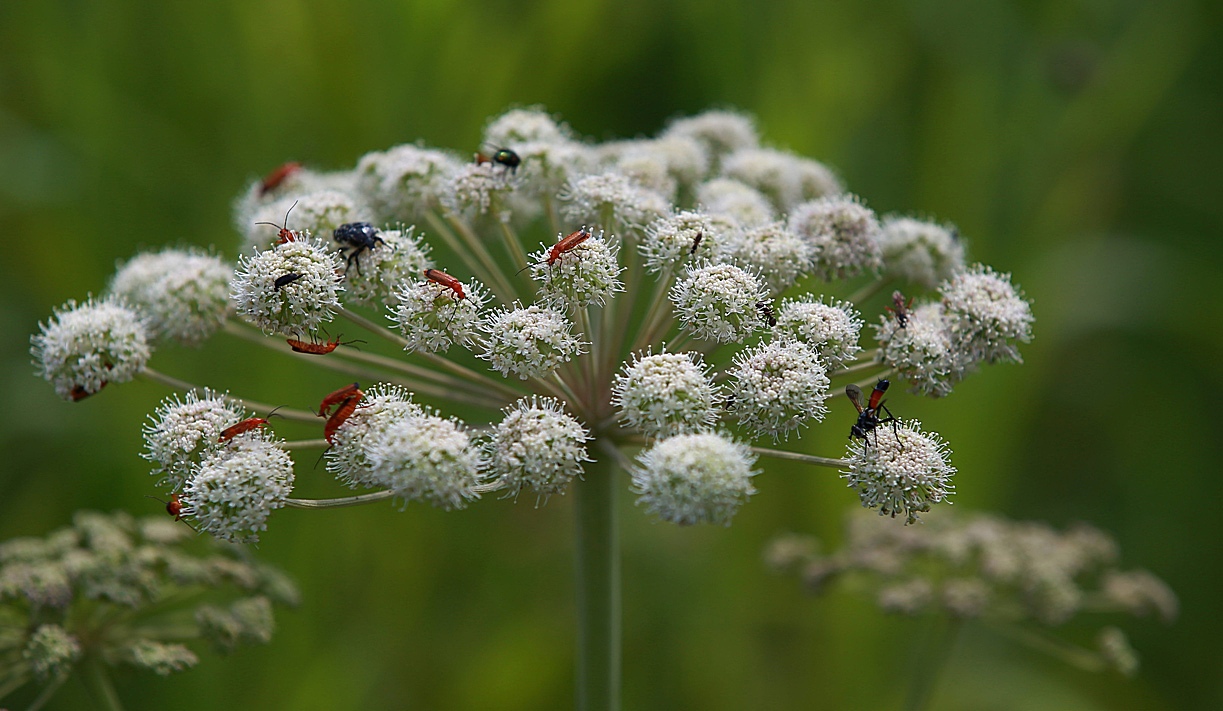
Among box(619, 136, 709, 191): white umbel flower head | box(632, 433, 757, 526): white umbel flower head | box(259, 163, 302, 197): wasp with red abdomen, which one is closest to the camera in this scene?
box(632, 433, 757, 526): white umbel flower head

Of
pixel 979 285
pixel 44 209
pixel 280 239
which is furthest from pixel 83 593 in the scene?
pixel 979 285

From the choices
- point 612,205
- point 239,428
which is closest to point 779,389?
point 612,205

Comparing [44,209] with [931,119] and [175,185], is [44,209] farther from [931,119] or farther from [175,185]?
[931,119]

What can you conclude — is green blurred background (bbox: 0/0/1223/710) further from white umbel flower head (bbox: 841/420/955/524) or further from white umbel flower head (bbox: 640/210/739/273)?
white umbel flower head (bbox: 841/420/955/524)

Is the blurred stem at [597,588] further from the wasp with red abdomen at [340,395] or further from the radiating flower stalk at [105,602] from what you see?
the radiating flower stalk at [105,602]

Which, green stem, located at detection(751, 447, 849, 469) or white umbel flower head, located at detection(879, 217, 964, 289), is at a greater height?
white umbel flower head, located at detection(879, 217, 964, 289)

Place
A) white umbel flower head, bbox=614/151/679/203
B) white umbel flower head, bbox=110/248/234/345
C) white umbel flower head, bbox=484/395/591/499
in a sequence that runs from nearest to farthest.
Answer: white umbel flower head, bbox=484/395/591/499
white umbel flower head, bbox=110/248/234/345
white umbel flower head, bbox=614/151/679/203

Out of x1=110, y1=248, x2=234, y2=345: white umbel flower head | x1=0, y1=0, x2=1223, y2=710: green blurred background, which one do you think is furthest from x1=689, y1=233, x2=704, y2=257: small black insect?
x1=0, y1=0, x2=1223, y2=710: green blurred background
